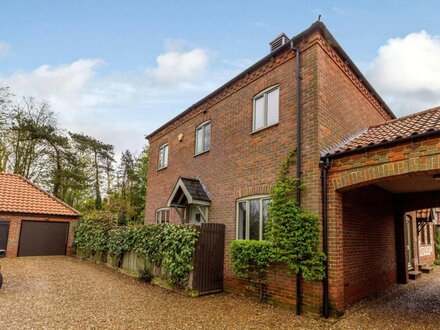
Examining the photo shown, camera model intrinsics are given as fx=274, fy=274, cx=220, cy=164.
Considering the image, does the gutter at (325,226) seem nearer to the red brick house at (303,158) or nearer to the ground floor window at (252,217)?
the red brick house at (303,158)

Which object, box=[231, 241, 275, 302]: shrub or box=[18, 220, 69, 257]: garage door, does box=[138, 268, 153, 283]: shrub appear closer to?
box=[231, 241, 275, 302]: shrub

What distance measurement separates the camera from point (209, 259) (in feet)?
26.5

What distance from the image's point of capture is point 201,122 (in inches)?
438

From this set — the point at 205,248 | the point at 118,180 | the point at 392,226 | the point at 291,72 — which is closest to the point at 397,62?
the point at 392,226

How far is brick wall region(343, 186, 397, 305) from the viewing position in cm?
695

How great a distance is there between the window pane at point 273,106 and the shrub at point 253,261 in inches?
138

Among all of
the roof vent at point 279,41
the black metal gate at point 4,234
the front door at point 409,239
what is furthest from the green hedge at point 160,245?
the front door at point 409,239

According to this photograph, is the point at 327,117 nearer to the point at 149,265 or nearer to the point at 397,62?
the point at 149,265

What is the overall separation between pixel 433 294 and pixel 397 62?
62.3 feet

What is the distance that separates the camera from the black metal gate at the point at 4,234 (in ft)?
46.5

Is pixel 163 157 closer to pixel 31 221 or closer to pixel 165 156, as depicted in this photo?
pixel 165 156

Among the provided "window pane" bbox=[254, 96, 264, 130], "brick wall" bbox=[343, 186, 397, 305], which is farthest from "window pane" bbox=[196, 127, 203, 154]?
"brick wall" bbox=[343, 186, 397, 305]

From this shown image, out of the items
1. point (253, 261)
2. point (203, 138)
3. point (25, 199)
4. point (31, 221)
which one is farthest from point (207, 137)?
point (25, 199)

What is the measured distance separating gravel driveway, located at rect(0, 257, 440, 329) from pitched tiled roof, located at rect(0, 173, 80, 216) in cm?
710
